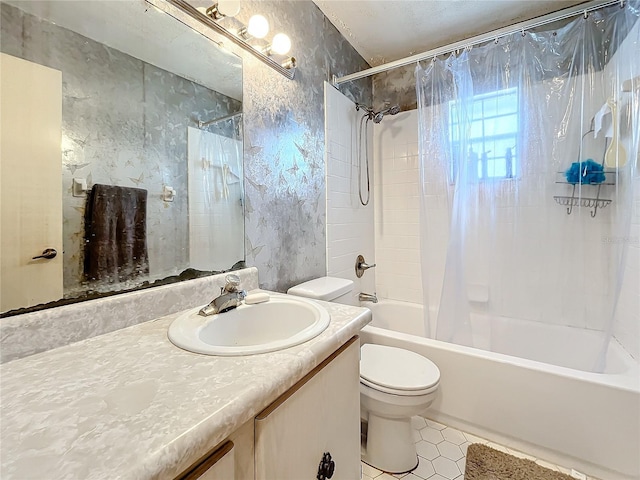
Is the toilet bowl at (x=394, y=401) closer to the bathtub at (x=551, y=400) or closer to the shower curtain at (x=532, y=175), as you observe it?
the bathtub at (x=551, y=400)

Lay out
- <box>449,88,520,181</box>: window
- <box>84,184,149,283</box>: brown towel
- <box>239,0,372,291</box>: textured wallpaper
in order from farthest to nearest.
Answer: <box>449,88,520,181</box>: window → <box>239,0,372,291</box>: textured wallpaper → <box>84,184,149,283</box>: brown towel

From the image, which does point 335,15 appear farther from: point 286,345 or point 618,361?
point 618,361

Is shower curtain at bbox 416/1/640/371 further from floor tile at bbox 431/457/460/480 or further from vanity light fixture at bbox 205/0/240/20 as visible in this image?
vanity light fixture at bbox 205/0/240/20

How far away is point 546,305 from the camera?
178 cm

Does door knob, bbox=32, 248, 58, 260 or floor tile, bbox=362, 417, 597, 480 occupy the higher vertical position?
door knob, bbox=32, 248, 58, 260

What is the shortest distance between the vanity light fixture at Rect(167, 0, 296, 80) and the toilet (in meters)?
1.14

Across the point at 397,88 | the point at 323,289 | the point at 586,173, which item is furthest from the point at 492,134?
the point at 323,289

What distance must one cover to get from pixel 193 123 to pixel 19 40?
47cm

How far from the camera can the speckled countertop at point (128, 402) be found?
37 centimetres

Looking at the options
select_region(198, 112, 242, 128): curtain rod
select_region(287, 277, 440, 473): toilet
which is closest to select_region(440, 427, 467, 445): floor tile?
select_region(287, 277, 440, 473): toilet

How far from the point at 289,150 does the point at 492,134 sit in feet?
4.10

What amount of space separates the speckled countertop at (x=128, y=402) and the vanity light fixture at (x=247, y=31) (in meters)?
1.17

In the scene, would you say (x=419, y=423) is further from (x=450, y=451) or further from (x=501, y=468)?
(x=501, y=468)

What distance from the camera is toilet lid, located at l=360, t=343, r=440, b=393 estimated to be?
4.01 ft
